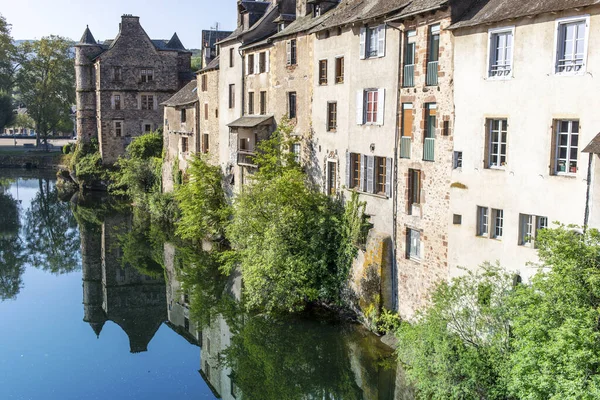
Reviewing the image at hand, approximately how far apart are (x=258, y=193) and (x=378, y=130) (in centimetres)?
623

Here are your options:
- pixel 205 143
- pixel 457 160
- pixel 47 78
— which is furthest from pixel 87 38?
pixel 457 160

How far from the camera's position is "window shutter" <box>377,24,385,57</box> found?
80.6 feet

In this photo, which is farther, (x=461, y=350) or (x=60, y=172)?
(x=60, y=172)

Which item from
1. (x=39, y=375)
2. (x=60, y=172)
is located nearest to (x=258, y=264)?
(x=39, y=375)

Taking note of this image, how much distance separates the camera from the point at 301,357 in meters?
23.6

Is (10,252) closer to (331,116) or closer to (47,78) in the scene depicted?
(331,116)

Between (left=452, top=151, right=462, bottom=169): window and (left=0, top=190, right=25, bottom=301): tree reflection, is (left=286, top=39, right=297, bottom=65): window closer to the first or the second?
(left=452, top=151, right=462, bottom=169): window

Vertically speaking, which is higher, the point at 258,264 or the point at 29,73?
the point at 29,73

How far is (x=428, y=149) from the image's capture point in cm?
2223

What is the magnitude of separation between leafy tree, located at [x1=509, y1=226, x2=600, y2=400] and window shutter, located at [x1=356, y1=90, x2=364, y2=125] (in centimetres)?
1117

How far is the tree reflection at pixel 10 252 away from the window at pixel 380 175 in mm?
18925

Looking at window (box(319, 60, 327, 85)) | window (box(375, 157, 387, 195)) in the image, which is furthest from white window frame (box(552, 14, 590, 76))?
window (box(319, 60, 327, 85))

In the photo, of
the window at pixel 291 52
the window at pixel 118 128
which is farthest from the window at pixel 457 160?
the window at pixel 118 128

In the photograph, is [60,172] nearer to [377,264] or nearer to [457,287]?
[377,264]
